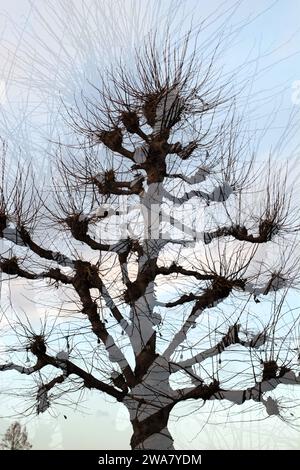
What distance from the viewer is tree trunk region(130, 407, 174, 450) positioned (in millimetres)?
5832

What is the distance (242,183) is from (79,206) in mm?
2104

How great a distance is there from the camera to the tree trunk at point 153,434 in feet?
19.1

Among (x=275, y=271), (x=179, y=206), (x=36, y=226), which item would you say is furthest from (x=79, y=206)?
(x=275, y=271)

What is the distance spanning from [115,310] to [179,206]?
1.49m

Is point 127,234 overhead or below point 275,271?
overhead

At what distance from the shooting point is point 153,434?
19.2 ft

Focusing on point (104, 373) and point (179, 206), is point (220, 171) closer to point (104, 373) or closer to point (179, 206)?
point (179, 206)

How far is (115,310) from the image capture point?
6230 millimetres

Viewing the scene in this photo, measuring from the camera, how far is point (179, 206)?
666 centimetres

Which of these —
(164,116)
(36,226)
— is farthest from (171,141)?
(36,226)
